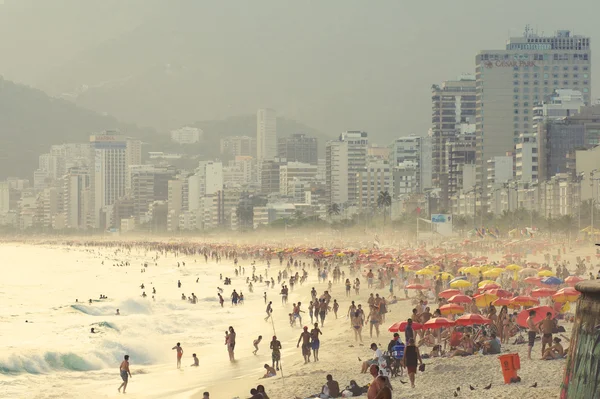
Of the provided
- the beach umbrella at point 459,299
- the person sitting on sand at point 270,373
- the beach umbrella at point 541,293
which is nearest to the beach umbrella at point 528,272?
the beach umbrella at point 541,293

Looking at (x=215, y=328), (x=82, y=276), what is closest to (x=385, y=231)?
(x=82, y=276)

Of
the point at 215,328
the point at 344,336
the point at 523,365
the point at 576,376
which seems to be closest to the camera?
the point at 576,376

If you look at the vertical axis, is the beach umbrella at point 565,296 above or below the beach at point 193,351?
above

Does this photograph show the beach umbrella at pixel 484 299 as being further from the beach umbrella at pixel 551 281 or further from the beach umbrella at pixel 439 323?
the beach umbrella at pixel 551 281

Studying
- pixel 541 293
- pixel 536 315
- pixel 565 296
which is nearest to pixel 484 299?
pixel 541 293

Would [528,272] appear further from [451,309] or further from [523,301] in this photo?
[451,309]

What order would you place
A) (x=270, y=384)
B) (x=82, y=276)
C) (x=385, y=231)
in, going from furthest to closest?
(x=385, y=231) → (x=82, y=276) → (x=270, y=384)

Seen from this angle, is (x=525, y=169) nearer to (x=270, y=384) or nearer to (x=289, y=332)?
(x=289, y=332)
